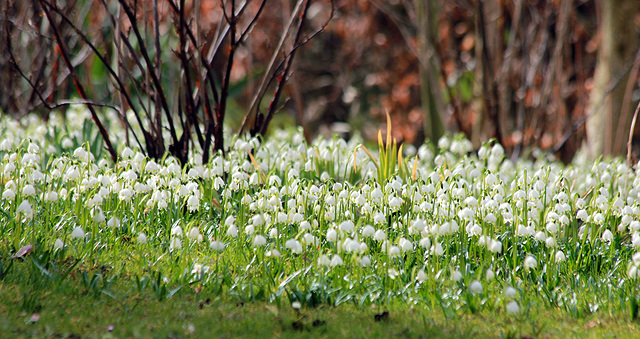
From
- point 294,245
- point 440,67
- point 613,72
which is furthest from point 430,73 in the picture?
point 294,245

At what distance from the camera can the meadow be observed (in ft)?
8.87

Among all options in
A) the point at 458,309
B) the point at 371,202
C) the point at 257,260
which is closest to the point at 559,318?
the point at 458,309

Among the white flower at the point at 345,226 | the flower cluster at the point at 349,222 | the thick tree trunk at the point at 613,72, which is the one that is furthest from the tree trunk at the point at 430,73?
the white flower at the point at 345,226

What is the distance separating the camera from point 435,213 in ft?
11.4

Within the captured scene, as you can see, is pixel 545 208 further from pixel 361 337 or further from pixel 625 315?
pixel 361 337

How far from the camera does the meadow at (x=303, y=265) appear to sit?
2.70 m

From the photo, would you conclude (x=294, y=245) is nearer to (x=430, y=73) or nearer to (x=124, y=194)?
(x=124, y=194)

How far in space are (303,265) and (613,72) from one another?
508 cm

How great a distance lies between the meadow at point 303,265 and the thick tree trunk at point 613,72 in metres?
2.97

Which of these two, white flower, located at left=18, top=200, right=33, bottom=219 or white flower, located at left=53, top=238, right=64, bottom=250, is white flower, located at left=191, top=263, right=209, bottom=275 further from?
white flower, located at left=18, top=200, right=33, bottom=219

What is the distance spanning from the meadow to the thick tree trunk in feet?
9.76

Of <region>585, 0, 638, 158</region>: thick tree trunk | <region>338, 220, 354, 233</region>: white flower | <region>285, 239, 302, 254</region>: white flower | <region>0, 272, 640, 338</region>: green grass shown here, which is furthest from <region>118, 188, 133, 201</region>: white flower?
<region>585, 0, 638, 158</region>: thick tree trunk

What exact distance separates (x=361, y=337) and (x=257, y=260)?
87 cm

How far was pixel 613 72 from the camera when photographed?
672 centimetres
